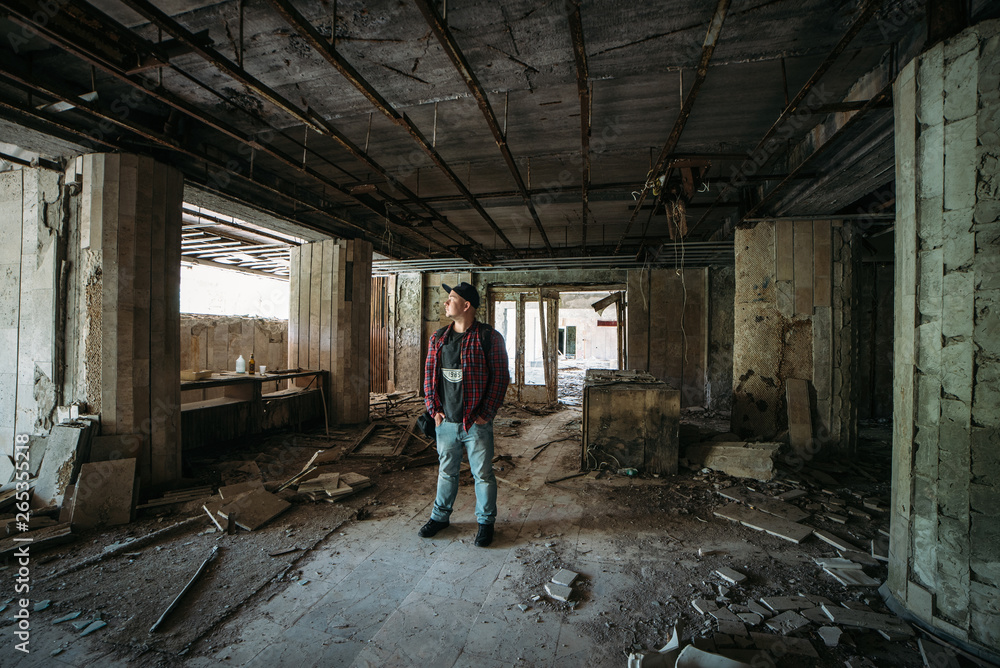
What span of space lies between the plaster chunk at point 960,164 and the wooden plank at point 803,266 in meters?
3.70

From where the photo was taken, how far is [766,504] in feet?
12.7

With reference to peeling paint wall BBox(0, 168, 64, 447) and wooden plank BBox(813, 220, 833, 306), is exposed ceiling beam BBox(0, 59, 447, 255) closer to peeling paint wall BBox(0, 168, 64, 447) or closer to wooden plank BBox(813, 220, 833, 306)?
peeling paint wall BBox(0, 168, 64, 447)

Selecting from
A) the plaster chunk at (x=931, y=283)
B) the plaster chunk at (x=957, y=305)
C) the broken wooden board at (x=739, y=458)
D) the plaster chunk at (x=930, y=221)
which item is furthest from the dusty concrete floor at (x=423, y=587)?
the plaster chunk at (x=930, y=221)

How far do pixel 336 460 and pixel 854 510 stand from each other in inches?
215

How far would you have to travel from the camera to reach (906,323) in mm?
2285

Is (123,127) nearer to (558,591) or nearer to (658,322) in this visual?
(558,591)

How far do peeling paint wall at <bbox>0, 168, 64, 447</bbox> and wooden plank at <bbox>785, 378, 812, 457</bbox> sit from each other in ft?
26.2

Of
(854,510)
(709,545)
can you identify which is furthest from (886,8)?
(854,510)

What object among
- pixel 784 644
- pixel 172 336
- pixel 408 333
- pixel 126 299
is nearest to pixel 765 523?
pixel 784 644

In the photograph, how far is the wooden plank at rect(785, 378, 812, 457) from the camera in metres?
5.27

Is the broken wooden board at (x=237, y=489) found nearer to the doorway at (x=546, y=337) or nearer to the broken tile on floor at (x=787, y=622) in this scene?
the broken tile on floor at (x=787, y=622)

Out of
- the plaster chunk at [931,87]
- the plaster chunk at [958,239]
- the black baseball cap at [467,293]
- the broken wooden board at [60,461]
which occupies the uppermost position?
the plaster chunk at [931,87]

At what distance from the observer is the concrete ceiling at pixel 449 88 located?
2463mm

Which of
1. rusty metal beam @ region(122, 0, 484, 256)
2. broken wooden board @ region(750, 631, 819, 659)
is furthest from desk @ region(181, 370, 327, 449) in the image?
broken wooden board @ region(750, 631, 819, 659)
